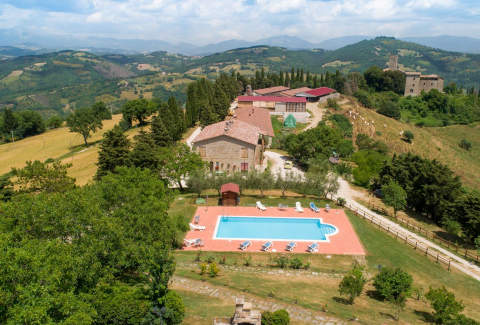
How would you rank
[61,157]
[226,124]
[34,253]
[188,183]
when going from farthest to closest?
[61,157], [226,124], [188,183], [34,253]

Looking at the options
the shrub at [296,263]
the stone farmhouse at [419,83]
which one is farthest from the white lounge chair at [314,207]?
the stone farmhouse at [419,83]

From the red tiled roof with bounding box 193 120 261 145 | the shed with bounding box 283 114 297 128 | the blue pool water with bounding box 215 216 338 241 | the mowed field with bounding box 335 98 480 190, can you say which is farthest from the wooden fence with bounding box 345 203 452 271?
the mowed field with bounding box 335 98 480 190

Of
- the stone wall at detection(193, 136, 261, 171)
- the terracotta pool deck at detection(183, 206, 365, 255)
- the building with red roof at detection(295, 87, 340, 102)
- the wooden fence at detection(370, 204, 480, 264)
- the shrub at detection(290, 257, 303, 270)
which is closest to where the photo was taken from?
the shrub at detection(290, 257, 303, 270)

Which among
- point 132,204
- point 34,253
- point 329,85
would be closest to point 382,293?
point 132,204

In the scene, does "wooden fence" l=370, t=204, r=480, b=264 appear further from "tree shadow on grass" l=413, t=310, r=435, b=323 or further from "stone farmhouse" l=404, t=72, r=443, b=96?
"stone farmhouse" l=404, t=72, r=443, b=96

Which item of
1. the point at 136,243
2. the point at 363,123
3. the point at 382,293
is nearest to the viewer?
the point at 136,243

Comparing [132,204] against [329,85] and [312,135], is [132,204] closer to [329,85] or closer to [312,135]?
[312,135]

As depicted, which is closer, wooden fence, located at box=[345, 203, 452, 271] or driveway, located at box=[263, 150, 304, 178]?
wooden fence, located at box=[345, 203, 452, 271]
